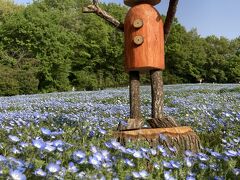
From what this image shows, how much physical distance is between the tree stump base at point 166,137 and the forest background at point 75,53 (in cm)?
2495

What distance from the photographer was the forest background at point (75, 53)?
110ft

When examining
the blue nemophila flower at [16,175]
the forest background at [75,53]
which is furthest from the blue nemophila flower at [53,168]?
the forest background at [75,53]

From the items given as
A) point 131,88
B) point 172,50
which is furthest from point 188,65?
point 131,88

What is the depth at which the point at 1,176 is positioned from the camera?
240 centimetres

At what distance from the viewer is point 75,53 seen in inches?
1628

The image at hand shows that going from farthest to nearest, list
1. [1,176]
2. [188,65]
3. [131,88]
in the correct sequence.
Answer: [188,65] → [131,88] → [1,176]

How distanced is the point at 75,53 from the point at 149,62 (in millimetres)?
37147

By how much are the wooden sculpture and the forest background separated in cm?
2451

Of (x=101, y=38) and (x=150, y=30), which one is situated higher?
(x=101, y=38)

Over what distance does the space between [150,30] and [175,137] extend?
1192 millimetres

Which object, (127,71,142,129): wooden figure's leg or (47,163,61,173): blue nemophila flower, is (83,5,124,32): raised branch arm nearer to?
(127,71,142,129): wooden figure's leg

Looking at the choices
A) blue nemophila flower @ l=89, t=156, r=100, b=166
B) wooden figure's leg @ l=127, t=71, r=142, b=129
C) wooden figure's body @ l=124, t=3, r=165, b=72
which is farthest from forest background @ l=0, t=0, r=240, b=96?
blue nemophila flower @ l=89, t=156, r=100, b=166

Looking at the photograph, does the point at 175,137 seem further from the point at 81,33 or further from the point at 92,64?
the point at 81,33

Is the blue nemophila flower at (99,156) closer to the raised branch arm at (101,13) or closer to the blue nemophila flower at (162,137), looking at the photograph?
the blue nemophila flower at (162,137)
